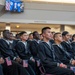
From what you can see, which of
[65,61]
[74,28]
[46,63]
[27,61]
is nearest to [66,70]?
[46,63]

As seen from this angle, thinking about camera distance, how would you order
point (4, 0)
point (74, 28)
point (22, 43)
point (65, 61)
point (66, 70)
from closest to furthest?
point (66, 70) < point (65, 61) < point (22, 43) < point (4, 0) < point (74, 28)

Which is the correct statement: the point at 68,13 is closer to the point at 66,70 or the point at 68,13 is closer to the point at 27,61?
the point at 27,61

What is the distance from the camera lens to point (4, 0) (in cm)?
1334

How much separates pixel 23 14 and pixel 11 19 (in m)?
0.72

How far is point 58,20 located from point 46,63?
934 centimetres

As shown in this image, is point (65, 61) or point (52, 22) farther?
point (52, 22)

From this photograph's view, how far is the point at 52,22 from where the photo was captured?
46.0 ft

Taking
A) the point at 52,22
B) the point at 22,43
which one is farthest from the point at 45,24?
the point at 22,43

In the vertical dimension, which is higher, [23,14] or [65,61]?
[23,14]

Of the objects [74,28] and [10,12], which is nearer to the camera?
[10,12]

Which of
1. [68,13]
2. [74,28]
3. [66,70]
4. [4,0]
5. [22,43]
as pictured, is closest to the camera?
[66,70]

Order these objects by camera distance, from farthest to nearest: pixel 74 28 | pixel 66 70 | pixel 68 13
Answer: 1. pixel 74 28
2. pixel 68 13
3. pixel 66 70

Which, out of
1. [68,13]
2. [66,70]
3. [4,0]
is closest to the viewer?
[66,70]

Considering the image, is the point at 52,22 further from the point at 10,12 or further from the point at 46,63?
the point at 46,63
